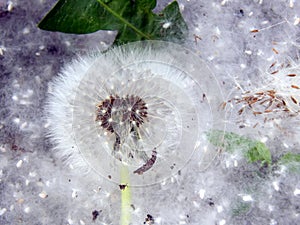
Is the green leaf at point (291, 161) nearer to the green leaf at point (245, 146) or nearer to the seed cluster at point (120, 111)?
the green leaf at point (245, 146)

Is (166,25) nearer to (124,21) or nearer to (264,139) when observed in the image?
(124,21)

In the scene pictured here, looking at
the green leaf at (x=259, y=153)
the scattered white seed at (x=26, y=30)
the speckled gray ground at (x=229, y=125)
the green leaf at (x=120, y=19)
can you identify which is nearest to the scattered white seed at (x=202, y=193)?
the speckled gray ground at (x=229, y=125)

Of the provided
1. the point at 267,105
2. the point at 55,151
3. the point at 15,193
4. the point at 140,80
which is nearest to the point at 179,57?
the point at 140,80

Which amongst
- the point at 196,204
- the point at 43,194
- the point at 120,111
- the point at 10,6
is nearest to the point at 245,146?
the point at 196,204

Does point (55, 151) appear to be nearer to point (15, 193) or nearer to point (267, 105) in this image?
point (15, 193)

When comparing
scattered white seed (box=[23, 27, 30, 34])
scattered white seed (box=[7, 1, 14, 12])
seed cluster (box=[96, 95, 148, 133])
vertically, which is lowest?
seed cluster (box=[96, 95, 148, 133])

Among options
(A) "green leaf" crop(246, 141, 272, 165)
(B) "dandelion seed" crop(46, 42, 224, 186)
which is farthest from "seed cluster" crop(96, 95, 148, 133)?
(A) "green leaf" crop(246, 141, 272, 165)

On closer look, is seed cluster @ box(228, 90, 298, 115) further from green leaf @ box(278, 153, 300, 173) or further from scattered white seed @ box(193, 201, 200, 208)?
scattered white seed @ box(193, 201, 200, 208)
